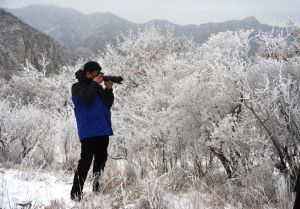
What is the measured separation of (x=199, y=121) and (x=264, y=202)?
74.5 inches

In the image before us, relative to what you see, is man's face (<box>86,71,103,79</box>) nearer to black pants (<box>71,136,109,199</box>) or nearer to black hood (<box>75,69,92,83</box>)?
black hood (<box>75,69,92,83</box>)

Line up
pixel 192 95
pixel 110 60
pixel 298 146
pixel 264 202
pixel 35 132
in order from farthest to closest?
pixel 110 60, pixel 35 132, pixel 192 95, pixel 298 146, pixel 264 202

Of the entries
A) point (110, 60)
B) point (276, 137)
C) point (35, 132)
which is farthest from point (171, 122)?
point (110, 60)

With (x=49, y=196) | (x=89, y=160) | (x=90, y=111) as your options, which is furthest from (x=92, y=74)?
(x=49, y=196)

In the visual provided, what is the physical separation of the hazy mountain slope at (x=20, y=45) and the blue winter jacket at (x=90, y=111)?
4390 centimetres

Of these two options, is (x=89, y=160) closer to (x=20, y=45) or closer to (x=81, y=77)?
(x=81, y=77)

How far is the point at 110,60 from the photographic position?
25.1 metres

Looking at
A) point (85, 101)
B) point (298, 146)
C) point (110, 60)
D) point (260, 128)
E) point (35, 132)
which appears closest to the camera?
point (85, 101)

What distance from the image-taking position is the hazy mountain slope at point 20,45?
2039 inches

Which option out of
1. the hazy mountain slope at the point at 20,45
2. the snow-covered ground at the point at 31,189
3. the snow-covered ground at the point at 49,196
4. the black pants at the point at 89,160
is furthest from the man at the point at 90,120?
the hazy mountain slope at the point at 20,45

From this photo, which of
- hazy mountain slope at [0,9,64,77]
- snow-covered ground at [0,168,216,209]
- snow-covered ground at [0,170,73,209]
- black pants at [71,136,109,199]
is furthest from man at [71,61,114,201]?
hazy mountain slope at [0,9,64,77]

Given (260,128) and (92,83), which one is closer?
(92,83)

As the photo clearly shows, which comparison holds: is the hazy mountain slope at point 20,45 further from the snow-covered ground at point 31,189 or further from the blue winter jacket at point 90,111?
the blue winter jacket at point 90,111

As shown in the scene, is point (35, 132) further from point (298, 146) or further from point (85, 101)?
point (298, 146)
